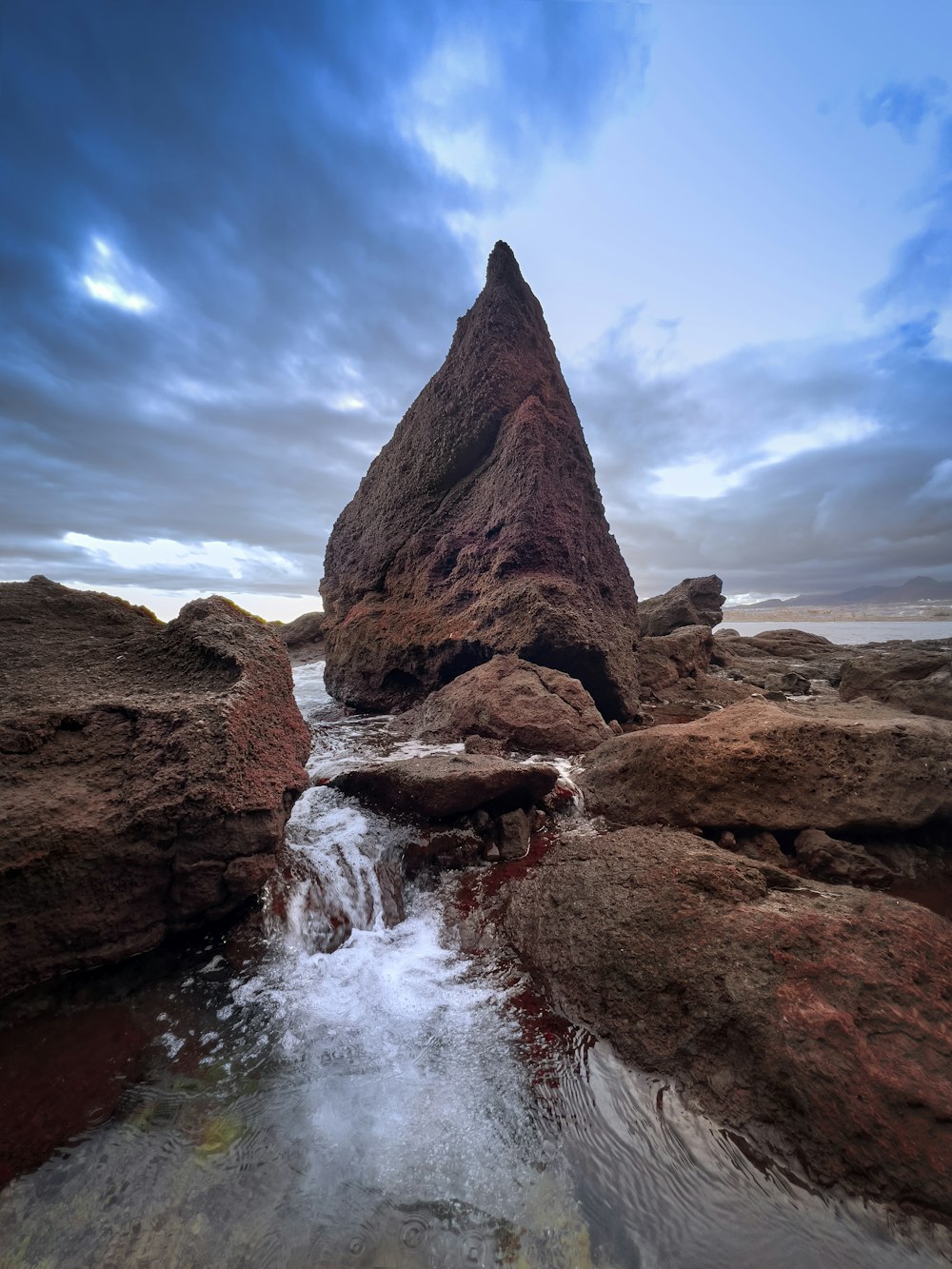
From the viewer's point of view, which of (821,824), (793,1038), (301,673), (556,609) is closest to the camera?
(793,1038)

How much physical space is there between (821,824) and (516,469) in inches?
291

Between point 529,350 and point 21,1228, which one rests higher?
point 529,350

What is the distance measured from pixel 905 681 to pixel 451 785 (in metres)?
7.37

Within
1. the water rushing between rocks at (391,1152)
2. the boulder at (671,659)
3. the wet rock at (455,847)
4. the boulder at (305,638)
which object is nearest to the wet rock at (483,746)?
the wet rock at (455,847)

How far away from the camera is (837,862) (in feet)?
12.7

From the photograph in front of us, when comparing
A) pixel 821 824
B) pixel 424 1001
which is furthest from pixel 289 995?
pixel 821 824

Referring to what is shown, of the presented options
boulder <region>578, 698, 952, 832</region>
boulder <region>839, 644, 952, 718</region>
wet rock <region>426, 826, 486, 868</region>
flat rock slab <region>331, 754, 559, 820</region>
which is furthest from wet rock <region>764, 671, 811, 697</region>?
wet rock <region>426, 826, 486, 868</region>

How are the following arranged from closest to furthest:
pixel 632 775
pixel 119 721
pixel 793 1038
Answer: pixel 793 1038, pixel 119 721, pixel 632 775

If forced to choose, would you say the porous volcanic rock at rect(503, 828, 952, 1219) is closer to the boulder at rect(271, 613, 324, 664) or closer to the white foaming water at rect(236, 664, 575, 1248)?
the white foaming water at rect(236, 664, 575, 1248)

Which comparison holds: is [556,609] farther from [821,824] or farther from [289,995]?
[289,995]

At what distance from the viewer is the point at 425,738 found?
7.42 m

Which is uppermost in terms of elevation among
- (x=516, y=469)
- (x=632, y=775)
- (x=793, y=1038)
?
(x=516, y=469)

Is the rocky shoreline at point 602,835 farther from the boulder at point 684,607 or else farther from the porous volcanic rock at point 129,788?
the boulder at point 684,607

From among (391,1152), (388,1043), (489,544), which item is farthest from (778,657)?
(391,1152)
